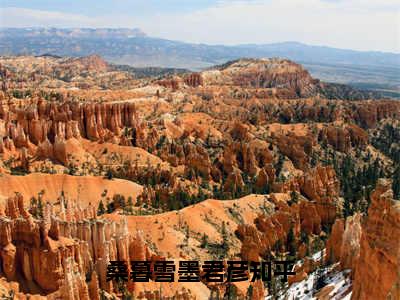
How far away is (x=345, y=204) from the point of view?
6100cm

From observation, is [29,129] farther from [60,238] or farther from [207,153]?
[60,238]

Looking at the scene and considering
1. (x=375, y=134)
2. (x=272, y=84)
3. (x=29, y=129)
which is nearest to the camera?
(x=29, y=129)

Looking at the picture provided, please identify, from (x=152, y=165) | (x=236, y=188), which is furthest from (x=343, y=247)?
(x=152, y=165)

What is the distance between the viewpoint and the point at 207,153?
8069 cm

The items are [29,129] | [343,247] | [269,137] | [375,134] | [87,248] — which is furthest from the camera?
[375,134]

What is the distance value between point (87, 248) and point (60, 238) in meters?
2.01

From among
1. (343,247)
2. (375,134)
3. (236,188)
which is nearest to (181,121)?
(236,188)

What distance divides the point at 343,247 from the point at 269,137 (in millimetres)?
57061

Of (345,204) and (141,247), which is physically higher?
(141,247)

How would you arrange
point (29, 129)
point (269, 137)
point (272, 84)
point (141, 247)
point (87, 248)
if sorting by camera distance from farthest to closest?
point (272, 84) → point (269, 137) → point (29, 129) → point (141, 247) → point (87, 248)

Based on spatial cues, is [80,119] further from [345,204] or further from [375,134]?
[375,134]

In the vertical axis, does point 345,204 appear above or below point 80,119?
below

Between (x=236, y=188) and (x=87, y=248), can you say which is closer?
(x=87, y=248)

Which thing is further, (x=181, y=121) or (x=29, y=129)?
(x=181, y=121)
